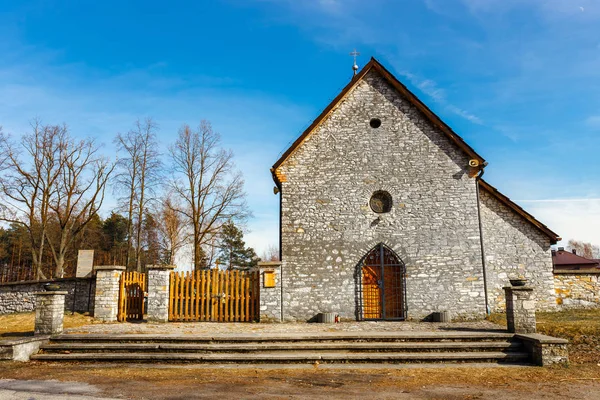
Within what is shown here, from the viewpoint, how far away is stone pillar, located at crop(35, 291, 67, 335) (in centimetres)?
1051

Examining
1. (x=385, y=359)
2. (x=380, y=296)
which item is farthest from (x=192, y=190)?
(x=385, y=359)

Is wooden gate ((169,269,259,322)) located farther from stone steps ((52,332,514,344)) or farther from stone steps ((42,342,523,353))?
stone steps ((42,342,523,353))

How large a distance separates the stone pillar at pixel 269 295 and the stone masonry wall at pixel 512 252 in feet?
25.0

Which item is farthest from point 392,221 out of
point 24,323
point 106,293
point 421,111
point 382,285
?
point 24,323

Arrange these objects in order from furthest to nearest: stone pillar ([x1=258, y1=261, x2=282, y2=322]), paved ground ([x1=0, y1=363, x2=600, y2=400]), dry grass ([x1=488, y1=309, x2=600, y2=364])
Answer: stone pillar ([x1=258, y1=261, x2=282, y2=322])
dry grass ([x1=488, y1=309, x2=600, y2=364])
paved ground ([x1=0, y1=363, x2=600, y2=400])

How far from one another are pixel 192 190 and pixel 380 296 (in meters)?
17.2

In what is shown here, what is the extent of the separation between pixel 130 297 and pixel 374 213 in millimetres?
8919

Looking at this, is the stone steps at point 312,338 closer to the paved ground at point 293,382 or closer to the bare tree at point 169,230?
the paved ground at point 293,382

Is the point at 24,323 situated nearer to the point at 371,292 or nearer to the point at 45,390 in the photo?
the point at 45,390

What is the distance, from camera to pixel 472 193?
583 inches

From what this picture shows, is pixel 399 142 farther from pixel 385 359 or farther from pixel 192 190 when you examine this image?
pixel 192 190

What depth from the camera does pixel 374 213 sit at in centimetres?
1484

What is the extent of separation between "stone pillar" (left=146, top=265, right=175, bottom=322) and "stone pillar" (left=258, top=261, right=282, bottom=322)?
3060 millimetres

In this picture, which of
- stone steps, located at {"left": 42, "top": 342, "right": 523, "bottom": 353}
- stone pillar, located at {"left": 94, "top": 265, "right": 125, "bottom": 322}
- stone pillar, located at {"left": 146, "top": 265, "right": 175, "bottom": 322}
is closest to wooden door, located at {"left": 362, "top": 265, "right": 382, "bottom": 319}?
stone steps, located at {"left": 42, "top": 342, "right": 523, "bottom": 353}
